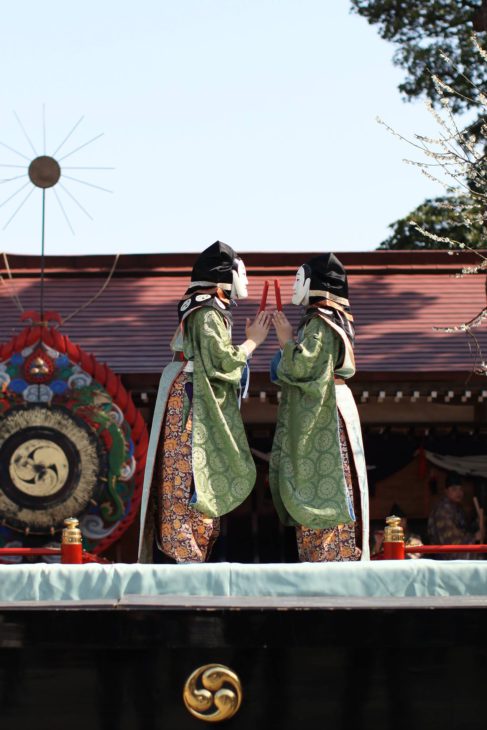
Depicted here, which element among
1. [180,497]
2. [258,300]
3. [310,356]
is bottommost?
[180,497]

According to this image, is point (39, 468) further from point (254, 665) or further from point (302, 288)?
point (254, 665)

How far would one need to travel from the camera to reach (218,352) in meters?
6.58

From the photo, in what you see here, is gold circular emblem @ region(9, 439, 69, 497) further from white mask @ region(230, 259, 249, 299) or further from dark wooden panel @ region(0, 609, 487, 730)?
dark wooden panel @ region(0, 609, 487, 730)

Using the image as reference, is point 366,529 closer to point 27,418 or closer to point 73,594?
point 73,594

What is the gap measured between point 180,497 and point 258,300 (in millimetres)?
6427

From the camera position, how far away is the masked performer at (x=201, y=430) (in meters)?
6.48

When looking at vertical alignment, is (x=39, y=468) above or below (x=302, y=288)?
below

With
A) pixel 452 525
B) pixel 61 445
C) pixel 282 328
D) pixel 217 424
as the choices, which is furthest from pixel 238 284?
pixel 452 525

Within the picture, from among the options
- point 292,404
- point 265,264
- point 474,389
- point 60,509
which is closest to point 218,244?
point 292,404

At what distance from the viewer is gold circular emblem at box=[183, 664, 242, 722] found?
15.6ft

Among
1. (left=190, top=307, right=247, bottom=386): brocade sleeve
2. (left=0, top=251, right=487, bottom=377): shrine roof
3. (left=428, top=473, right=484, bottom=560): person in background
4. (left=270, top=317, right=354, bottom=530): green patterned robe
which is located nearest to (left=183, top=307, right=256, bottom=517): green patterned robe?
(left=190, top=307, right=247, bottom=386): brocade sleeve

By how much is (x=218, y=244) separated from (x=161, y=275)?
670 cm

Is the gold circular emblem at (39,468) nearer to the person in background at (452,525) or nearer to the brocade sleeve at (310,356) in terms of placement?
the brocade sleeve at (310,356)

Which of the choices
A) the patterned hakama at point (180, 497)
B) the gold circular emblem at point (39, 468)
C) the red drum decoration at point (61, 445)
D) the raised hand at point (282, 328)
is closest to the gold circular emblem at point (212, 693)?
the patterned hakama at point (180, 497)
